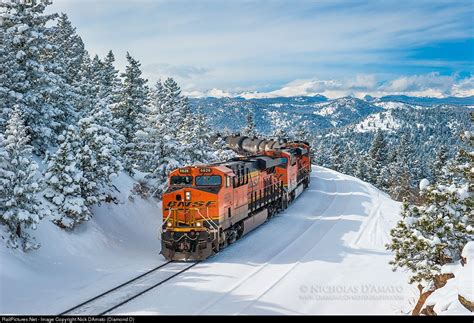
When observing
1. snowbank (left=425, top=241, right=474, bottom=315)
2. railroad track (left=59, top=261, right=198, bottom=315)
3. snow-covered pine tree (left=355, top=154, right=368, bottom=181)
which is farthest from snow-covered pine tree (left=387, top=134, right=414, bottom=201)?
snowbank (left=425, top=241, right=474, bottom=315)

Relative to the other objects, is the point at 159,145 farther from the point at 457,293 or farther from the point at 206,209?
the point at 457,293

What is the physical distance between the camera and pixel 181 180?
22.6 meters

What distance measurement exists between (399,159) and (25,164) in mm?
85582

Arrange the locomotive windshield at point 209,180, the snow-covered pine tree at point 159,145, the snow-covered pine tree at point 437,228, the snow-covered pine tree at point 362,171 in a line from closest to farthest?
the snow-covered pine tree at point 437,228 < the locomotive windshield at point 209,180 < the snow-covered pine tree at point 159,145 < the snow-covered pine tree at point 362,171

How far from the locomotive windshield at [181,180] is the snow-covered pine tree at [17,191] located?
6185 millimetres

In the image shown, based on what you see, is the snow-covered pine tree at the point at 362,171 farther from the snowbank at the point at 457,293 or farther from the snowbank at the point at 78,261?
the snowbank at the point at 457,293

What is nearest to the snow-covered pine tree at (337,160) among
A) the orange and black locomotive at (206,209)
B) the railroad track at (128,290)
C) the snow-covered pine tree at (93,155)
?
the orange and black locomotive at (206,209)

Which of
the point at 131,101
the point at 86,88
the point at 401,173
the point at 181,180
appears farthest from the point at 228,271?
the point at 401,173

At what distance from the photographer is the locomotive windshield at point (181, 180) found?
73.7 ft

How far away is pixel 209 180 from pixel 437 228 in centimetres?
1126

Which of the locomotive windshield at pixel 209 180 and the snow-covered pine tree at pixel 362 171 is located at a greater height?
the locomotive windshield at pixel 209 180

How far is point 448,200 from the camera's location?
13.8m

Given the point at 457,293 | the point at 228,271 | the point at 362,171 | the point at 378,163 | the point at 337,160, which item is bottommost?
the point at 362,171

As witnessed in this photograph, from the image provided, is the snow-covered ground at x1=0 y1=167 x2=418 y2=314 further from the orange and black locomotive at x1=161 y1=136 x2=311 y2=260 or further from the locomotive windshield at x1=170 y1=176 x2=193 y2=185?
the locomotive windshield at x1=170 y1=176 x2=193 y2=185
